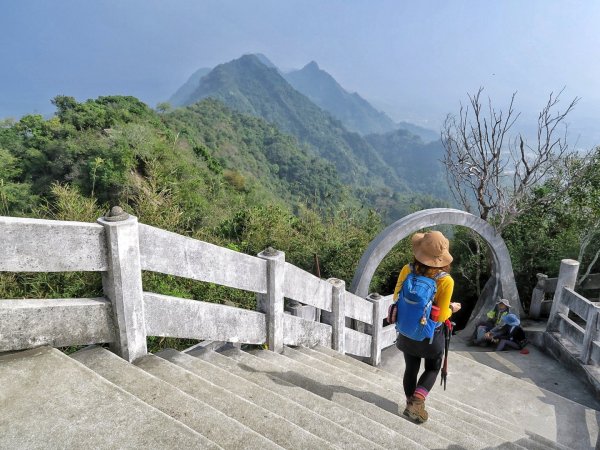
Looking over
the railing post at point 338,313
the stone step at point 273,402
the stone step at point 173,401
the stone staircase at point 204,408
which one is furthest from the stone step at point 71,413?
the railing post at point 338,313

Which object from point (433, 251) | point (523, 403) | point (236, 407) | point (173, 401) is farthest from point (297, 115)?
point (173, 401)

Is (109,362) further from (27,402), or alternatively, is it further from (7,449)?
(7,449)

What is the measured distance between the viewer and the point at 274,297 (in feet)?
11.8

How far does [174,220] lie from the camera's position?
24.1 feet

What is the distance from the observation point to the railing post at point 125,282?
251 cm

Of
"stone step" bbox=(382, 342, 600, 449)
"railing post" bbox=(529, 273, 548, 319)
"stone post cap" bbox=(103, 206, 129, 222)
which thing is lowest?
"stone step" bbox=(382, 342, 600, 449)

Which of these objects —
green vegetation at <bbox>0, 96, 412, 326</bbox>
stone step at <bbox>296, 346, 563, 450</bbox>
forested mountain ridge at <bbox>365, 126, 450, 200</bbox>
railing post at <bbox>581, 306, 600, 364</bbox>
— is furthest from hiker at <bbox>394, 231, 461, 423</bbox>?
forested mountain ridge at <bbox>365, 126, 450, 200</bbox>

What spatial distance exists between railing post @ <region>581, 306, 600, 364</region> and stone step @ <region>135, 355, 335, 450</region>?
4.70m

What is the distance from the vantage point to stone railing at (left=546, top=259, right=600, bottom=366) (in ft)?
17.7

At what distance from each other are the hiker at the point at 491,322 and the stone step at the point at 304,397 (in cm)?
490

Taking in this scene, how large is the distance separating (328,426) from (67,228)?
6.31 ft

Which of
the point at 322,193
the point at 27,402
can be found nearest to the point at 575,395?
the point at 27,402

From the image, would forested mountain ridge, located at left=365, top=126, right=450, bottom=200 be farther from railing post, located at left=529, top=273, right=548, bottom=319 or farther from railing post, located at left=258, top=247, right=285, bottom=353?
railing post, located at left=258, top=247, right=285, bottom=353

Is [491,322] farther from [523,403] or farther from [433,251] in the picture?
[433,251]
